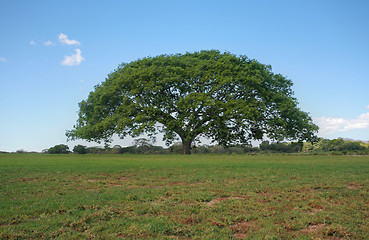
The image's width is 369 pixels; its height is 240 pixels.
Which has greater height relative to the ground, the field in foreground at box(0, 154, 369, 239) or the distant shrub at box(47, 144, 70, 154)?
the distant shrub at box(47, 144, 70, 154)

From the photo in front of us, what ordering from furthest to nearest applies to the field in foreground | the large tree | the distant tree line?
1. the distant tree line
2. the large tree
3. the field in foreground

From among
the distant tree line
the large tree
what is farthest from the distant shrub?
the large tree

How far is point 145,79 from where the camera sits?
3428 cm

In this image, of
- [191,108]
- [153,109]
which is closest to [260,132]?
[191,108]

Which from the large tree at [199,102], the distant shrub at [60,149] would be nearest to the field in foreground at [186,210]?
the large tree at [199,102]

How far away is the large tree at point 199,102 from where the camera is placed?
32.8 metres

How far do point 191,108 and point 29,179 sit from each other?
21.1m

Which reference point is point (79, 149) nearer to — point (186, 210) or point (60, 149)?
point (60, 149)

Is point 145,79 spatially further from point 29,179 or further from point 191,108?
point 29,179

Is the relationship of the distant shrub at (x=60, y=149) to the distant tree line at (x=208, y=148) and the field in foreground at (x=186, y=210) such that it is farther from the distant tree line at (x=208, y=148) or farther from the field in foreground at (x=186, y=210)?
the field in foreground at (x=186, y=210)

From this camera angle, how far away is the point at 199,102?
3142 cm

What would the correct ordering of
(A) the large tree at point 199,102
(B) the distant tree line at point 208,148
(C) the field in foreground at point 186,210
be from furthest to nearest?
(B) the distant tree line at point 208,148 < (A) the large tree at point 199,102 < (C) the field in foreground at point 186,210

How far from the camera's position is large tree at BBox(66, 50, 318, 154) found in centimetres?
3275

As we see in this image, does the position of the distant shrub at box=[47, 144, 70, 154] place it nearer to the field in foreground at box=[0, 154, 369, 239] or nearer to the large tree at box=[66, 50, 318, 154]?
the large tree at box=[66, 50, 318, 154]
